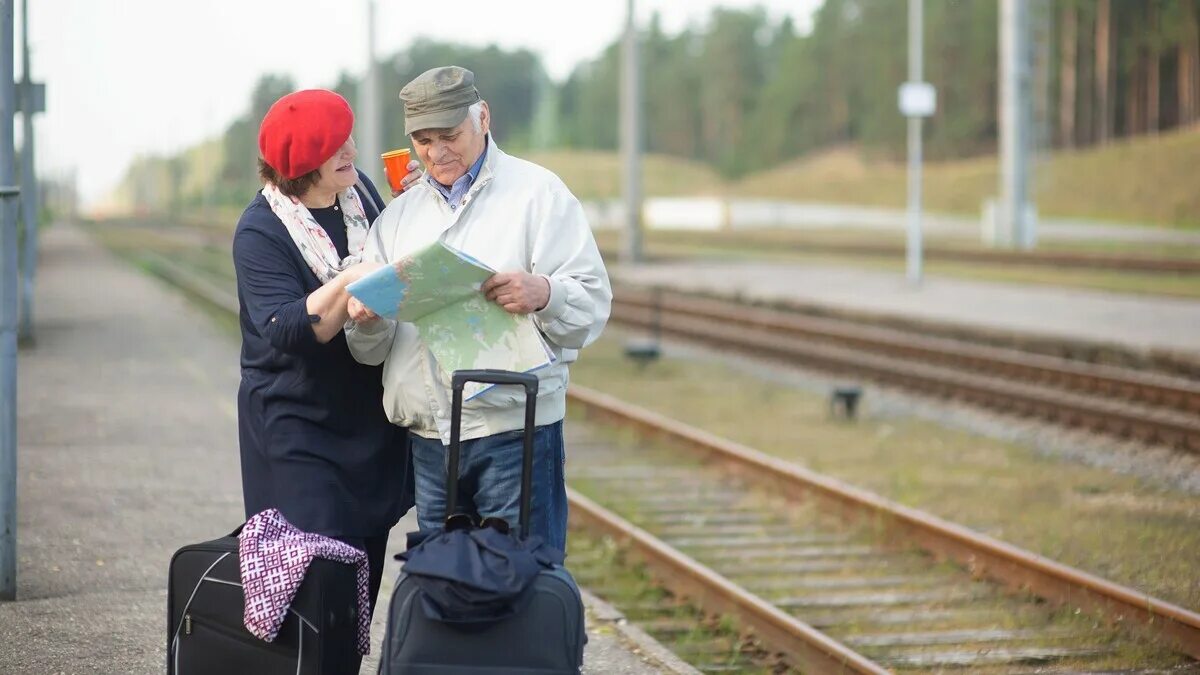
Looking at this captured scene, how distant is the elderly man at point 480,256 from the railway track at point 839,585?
239 centimetres

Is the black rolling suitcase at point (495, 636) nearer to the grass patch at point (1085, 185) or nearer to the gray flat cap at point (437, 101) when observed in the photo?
the gray flat cap at point (437, 101)

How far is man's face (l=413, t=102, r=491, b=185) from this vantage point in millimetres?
4051

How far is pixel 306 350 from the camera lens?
4047 mm

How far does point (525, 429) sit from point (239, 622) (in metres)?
0.97

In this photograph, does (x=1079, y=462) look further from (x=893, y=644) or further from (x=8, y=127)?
(x=8, y=127)

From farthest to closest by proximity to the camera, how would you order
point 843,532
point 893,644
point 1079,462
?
point 1079,462
point 843,532
point 893,644

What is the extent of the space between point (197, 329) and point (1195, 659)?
16658 mm

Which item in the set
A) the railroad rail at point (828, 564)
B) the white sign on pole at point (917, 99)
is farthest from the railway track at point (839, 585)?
the white sign on pole at point (917, 99)

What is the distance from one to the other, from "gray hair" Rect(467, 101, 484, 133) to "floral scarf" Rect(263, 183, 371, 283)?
0.43 m

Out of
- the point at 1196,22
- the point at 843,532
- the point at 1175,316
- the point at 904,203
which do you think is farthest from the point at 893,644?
the point at 1196,22

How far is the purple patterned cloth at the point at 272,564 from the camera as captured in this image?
4.14 m

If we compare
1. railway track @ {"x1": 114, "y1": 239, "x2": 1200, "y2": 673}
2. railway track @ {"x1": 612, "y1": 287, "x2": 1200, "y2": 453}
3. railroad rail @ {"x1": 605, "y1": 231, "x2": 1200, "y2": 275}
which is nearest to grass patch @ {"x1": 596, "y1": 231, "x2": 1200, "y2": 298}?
railroad rail @ {"x1": 605, "y1": 231, "x2": 1200, "y2": 275}

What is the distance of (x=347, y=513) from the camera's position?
13.9ft

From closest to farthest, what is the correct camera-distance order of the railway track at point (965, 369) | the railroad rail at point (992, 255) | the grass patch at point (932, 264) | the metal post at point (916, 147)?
the railway track at point (965, 369), the metal post at point (916, 147), the grass patch at point (932, 264), the railroad rail at point (992, 255)
